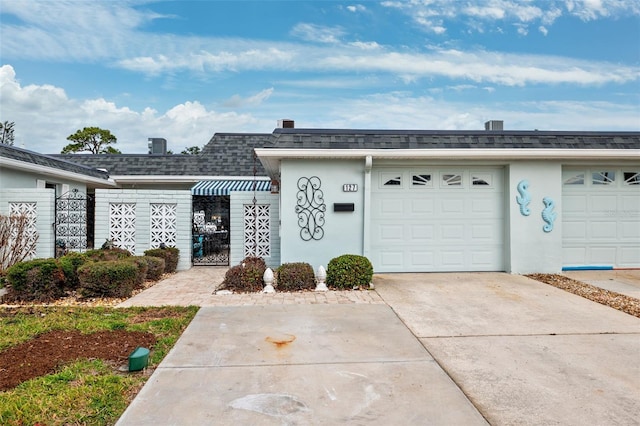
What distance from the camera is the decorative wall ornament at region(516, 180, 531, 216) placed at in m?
9.38

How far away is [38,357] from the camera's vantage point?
4.43 m

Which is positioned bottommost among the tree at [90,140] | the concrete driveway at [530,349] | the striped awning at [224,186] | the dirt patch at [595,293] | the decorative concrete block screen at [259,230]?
the concrete driveway at [530,349]

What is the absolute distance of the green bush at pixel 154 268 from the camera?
30.2 feet

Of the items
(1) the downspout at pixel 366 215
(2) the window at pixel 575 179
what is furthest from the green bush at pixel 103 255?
A: (2) the window at pixel 575 179

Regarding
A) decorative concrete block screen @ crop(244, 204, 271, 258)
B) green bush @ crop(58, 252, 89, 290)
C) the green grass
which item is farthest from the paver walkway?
decorative concrete block screen @ crop(244, 204, 271, 258)

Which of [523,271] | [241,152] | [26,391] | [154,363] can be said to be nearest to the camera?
[26,391]

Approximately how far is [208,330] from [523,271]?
7.54 m

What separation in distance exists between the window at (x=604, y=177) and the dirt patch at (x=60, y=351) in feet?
34.7

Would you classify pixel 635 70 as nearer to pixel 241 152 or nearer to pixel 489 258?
pixel 489 258

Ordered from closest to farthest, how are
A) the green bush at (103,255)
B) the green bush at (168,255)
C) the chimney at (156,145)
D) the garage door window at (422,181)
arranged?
the green bush at (103,255)
the garage door window at (422,181)
the green bush at (168,255)
the chimney at (156,145)

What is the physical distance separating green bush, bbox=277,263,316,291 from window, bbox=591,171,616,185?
25.1 ft

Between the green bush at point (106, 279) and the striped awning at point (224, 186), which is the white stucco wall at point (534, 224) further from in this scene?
the green bush at point (106, 279)

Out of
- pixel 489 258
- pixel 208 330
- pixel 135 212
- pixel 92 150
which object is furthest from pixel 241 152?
pixel 92 150

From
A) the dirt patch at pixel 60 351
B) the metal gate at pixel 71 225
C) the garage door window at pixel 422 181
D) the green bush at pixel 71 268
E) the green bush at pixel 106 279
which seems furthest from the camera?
the metal gate at pixel 71 225
